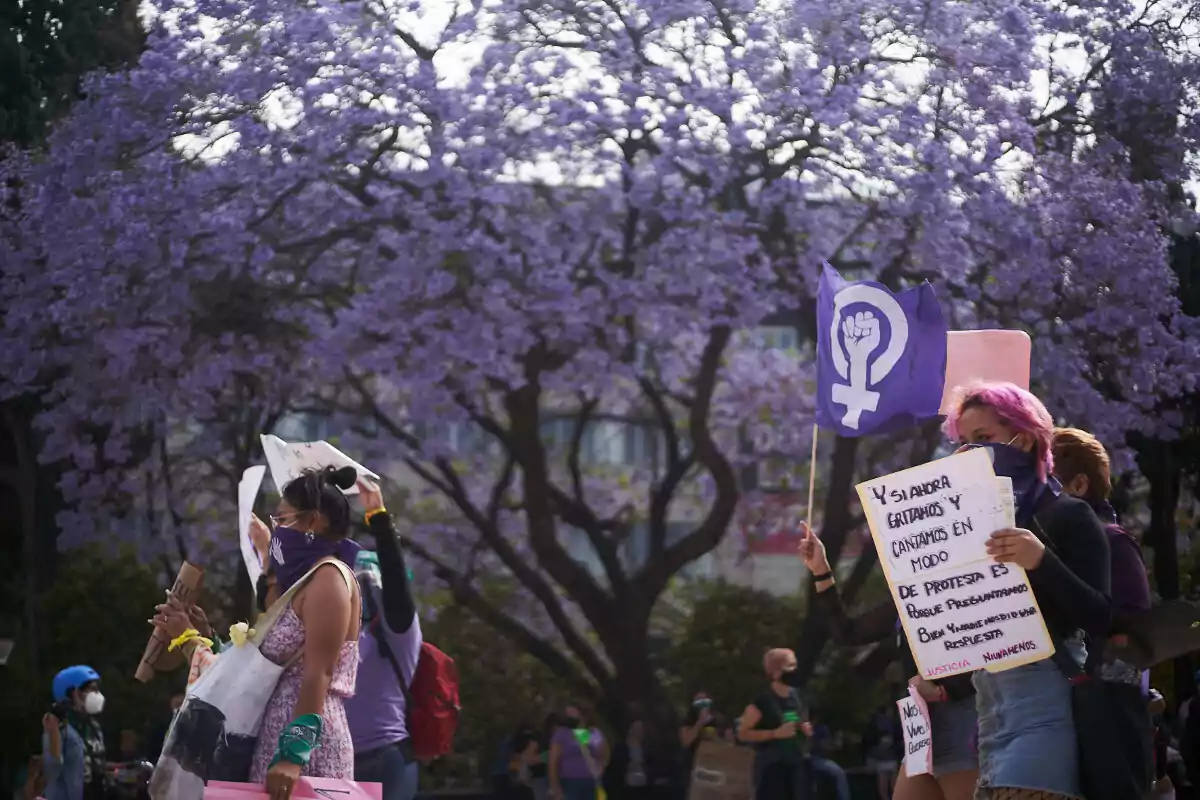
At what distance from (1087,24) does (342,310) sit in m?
8.44

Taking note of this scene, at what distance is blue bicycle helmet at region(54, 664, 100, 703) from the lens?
1162cm

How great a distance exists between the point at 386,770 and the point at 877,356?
1984 mm

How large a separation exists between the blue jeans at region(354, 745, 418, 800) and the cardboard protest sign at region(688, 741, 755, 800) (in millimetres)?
5930

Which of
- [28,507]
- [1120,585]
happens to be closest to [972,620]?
[1120,585]

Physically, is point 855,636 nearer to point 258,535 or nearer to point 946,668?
point 946,668

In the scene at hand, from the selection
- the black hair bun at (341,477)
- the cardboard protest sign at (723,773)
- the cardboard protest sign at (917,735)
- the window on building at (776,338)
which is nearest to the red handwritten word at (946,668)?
the cardboard protest sign at (917,735)

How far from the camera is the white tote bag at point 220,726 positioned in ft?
14.8

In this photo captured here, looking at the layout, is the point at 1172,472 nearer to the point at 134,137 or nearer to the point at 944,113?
the point at 944,113

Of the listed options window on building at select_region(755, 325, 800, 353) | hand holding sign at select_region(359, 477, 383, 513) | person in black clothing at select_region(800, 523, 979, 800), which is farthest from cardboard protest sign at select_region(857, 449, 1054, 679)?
window on building at select_region(755, 325, 800, 353)

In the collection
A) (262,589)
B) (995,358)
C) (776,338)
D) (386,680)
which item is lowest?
(386,680)

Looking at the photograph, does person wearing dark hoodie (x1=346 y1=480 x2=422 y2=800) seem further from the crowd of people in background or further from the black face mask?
the black face mask

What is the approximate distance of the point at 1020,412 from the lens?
4.32m

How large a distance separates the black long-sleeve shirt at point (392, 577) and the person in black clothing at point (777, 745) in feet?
18.5

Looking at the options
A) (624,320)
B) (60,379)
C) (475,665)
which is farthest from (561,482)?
(60,379)
